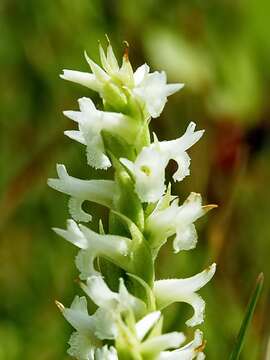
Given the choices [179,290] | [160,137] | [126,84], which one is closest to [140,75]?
[126,84]

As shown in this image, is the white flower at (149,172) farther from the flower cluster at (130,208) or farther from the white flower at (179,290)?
the white flower at (179,290)

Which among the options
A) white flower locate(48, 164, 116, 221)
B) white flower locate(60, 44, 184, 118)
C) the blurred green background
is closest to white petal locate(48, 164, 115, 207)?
white flower locate(48, 164, 116, 221)

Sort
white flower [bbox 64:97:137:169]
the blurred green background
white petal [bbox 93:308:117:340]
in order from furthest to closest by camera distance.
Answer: the blurred green background
white flower [bbox 64:97:137:169]
white petal [bbox 93:308:117:340]

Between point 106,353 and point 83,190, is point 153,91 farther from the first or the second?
point 106,353

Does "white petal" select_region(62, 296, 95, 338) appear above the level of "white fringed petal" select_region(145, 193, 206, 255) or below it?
below

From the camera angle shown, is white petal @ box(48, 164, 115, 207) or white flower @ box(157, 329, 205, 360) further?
white petal @ box(48, 164, 115, 207)

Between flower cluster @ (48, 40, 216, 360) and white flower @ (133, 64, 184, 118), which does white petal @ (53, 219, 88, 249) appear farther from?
white flower @ (133, 64, 184, 118)

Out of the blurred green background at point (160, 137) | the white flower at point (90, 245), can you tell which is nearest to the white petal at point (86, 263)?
the white flower at point (90, 245)
